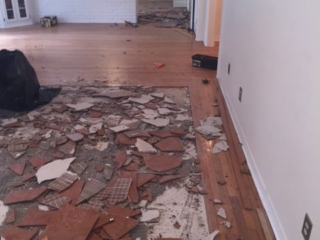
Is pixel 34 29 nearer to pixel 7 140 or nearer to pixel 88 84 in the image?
pixel 88 84

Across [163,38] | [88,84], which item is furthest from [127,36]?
[88,84]

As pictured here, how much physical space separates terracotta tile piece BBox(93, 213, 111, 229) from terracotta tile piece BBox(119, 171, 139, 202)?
22 cm

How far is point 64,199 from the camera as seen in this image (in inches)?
92.3

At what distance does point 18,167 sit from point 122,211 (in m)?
0.95

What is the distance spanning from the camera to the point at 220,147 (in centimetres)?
295

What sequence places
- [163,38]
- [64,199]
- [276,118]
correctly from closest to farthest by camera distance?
[276,118] < [64,199] < [163,38]

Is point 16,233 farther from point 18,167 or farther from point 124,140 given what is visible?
point 124,140

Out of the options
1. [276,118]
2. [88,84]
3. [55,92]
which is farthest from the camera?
[88,84]

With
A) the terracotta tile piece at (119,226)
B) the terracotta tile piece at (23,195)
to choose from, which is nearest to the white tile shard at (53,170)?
the terracotta tile piece at (23,195)

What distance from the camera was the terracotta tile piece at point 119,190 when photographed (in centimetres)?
235

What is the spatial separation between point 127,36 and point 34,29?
1849 mm

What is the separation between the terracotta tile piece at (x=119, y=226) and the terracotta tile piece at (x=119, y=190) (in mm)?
176

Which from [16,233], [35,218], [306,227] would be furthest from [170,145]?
[306,227]

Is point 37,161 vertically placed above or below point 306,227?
below
